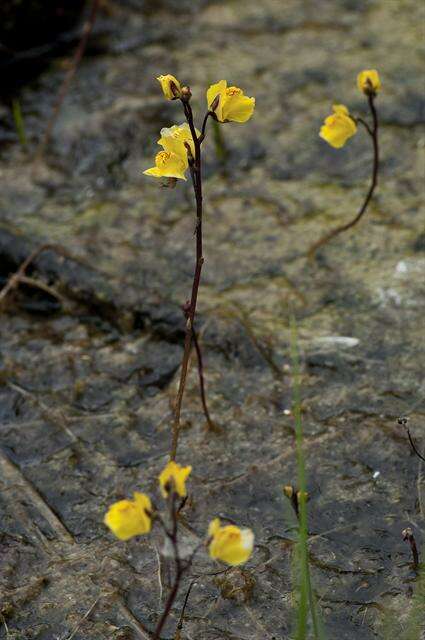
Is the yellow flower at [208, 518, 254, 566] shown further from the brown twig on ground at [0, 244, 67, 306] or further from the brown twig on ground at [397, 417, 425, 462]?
the brown twig on ground at [0, 244, 67, 306]

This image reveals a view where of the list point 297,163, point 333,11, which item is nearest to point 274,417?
point 297,163

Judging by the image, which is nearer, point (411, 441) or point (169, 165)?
point (169, 165)

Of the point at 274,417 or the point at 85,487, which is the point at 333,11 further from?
the point at 85,487

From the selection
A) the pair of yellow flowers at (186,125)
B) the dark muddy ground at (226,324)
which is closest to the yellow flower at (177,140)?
the pair of yellow flowers at (186,125)

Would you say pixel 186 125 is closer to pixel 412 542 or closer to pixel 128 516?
pixel 128 516

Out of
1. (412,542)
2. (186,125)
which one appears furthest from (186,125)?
(412,542)

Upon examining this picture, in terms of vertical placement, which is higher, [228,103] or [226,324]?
[228,103]

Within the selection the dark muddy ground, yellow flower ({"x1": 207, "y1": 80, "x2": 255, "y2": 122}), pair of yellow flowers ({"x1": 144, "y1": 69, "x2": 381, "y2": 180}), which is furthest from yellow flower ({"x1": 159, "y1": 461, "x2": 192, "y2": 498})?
yellow flower ({"x1": 207, "y1": 80, "x2": 255, "y2": 122})

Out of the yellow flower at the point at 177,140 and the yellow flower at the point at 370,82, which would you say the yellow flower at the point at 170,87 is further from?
the yellow flower at the point at 370,82
